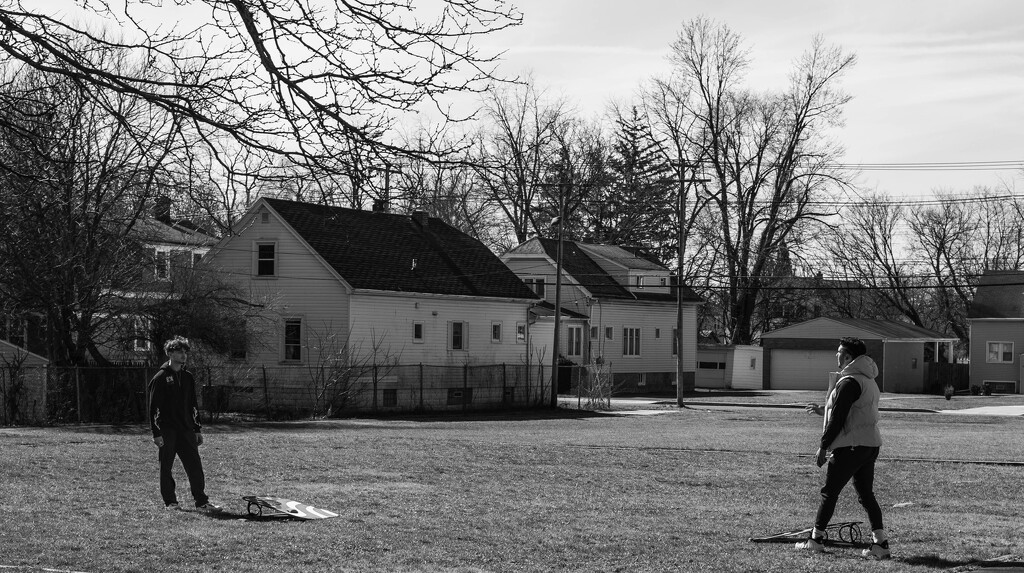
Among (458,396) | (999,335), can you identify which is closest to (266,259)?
(458,396)

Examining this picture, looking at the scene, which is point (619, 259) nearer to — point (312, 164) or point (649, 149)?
point (649, 149)

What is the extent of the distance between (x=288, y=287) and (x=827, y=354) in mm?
36110

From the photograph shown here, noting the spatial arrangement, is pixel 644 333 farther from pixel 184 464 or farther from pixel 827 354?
pixel 184 464

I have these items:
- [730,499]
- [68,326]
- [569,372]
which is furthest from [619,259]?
[730,499]

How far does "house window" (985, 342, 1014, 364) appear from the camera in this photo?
2815 inches

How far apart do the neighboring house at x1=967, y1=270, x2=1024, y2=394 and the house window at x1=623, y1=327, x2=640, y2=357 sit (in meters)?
21.1

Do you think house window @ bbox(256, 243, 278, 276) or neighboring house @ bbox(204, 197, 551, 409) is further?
house window @ bbox(256, 243, 278, 276)

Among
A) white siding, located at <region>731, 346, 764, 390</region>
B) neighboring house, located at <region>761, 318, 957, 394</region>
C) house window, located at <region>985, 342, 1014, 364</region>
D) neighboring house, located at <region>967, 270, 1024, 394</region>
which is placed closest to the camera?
neighboring house, located at <region>761, 318, 957, 394</region>

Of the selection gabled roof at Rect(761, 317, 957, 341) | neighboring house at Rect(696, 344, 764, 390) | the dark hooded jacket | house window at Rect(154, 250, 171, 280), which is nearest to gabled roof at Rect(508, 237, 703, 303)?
neighboring house at Rect(696, 344, 764, 390)

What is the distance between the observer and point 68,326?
110 ft

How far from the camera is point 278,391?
142 ft

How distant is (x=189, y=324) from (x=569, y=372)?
2821 cm

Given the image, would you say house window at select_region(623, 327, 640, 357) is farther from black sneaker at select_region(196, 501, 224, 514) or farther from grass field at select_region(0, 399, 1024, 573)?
black sneaker at select_region(196, 501, 224, 514)

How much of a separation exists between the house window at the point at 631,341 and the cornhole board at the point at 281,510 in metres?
51.6
